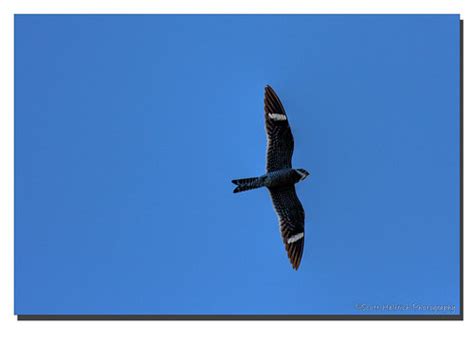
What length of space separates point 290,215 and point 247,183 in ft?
2.13

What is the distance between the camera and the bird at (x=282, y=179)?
7684 millimetres

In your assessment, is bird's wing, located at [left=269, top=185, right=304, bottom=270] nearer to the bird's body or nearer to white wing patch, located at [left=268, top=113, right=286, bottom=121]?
the bird's body

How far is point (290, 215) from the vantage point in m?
7.84

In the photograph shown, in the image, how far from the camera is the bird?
7684 millimetres

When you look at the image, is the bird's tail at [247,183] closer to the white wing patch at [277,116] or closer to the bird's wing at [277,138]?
the bird's wing at [277,138]

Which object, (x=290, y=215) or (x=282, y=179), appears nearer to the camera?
(x=282, y=179)

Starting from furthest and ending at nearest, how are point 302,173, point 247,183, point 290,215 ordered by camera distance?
point 290,215, point 302,173, point 247,183

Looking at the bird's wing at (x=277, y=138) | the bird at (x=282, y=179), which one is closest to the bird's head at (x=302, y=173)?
the bird at (x=282, y=179)

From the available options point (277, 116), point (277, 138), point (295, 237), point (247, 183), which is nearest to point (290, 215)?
point (295, 237)

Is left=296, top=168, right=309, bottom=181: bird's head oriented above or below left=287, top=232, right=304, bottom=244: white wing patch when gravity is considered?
above

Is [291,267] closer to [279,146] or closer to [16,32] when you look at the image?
[279,146]

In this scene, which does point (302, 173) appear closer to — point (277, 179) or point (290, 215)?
point (277, 179)

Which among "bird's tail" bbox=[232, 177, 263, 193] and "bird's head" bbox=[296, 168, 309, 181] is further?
"bird's head" bbox=[296, 168, 309, 181]

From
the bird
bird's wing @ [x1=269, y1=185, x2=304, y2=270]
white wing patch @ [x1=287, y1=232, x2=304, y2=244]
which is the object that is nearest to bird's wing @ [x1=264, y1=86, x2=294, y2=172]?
the bird
